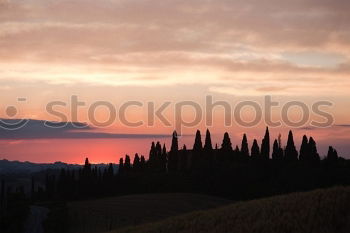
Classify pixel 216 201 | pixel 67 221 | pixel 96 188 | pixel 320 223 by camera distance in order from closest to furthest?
pixel 320 223, pixel 67 221, pixel 216 201, pixel 96 188

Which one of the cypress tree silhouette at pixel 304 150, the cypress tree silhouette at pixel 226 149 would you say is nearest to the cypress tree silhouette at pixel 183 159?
the cypress tree silhouette at pixel 226 149

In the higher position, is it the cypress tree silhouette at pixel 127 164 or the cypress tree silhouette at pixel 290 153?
the cypress tree silhouette at pixel 290 153

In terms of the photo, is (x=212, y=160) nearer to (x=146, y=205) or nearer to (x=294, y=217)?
(x=146, y=205)

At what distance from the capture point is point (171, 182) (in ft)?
358

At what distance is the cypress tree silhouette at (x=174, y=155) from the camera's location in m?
117

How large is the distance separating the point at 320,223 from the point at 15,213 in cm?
4496

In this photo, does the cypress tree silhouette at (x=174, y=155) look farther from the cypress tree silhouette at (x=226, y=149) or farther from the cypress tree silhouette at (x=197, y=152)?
the cypress tree silhouette at (x=226, y=149)

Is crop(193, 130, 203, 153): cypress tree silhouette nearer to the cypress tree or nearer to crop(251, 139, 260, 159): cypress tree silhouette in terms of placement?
crop(251, 139, 260, 159): cypress tree silhouette

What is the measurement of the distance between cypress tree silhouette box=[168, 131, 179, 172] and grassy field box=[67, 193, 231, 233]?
22122 millimetres

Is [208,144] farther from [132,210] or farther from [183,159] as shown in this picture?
[132,210]

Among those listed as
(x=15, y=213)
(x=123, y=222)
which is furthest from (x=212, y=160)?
(x=15, y=213)

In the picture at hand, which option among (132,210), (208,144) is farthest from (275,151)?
(132,210)

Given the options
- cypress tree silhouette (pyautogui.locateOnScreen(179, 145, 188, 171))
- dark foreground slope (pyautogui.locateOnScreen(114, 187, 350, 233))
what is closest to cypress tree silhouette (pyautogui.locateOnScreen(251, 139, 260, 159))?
cypress tree silhouette (pyautogui.locateOnScreen(179, 145, 188, 171))

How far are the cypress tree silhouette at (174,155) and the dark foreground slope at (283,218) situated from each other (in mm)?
77636
